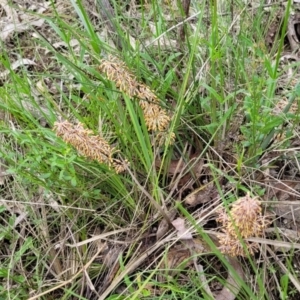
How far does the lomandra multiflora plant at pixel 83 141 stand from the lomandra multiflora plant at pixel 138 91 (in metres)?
0.13

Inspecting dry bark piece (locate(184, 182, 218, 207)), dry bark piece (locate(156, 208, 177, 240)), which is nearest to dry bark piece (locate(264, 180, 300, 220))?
dry bark piece (locate(184, 182, 218, 207))

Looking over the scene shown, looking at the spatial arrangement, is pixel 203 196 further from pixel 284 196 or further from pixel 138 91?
pixel 138 91

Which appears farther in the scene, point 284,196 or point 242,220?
point 284,196

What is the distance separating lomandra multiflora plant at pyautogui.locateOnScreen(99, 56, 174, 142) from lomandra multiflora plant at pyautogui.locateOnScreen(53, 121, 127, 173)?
0.43 ft

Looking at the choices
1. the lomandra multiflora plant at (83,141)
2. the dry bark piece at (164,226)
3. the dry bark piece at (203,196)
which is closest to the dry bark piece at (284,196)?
the dry bark piece at (203,196)

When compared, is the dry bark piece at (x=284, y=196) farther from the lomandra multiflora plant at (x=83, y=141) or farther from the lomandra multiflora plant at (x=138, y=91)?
the lomandra multiflora plant at (x=83, y=141)

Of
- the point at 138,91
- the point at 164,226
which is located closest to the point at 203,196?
the point at 164,226

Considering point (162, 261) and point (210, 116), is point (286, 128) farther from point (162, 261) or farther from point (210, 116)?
point (162, 261)

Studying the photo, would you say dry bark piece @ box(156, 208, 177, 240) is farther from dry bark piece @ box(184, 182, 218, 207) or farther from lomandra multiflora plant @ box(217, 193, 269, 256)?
lomandra multiflora plant @ box(217, 193, 269, 256)

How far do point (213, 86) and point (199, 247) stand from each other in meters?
0.43

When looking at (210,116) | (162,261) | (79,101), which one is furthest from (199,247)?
(79,101)

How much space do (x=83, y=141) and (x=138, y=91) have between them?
18cm

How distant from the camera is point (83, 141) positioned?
1162mm

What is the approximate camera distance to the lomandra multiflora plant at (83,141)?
3.77ft
